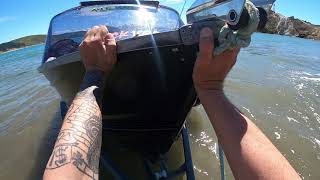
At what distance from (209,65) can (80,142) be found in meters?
0.95

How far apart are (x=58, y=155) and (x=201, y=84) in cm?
102

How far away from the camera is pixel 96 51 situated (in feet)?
8.16

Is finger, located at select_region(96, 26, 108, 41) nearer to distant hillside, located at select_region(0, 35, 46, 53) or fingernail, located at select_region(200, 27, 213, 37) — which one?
fingernail, located at select_region(200, 27, 213, 37)

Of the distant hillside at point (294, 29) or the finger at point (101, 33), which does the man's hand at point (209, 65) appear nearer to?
the finger at point (101, 33)

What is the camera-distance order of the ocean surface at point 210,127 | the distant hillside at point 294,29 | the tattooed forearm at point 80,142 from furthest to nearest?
the distant hillside at point 294,29 < the ocean surface at point 210,127 < the tattooed forearm at point 80,142

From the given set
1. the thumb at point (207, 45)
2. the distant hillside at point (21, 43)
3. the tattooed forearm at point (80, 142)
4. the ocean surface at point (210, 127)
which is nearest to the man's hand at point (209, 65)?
the thumb at point (207, 45)

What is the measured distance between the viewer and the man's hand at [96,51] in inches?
97.2

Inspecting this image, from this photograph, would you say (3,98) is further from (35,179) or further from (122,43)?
(122,43)

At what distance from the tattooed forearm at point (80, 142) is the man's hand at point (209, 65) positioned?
0.67 meters

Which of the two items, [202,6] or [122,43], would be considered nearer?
[202,6]

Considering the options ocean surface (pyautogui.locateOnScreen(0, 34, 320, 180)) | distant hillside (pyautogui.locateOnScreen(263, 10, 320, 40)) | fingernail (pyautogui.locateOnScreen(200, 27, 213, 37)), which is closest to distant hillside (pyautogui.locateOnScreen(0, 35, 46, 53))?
distant hillside (pyautogui.locateOnScreen(263, 10, 320, 40))

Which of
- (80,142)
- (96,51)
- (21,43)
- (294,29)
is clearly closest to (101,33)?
(96,51)

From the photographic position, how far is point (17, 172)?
504 centimetres

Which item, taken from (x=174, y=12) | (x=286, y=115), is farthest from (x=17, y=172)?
(x=286, y=115)
